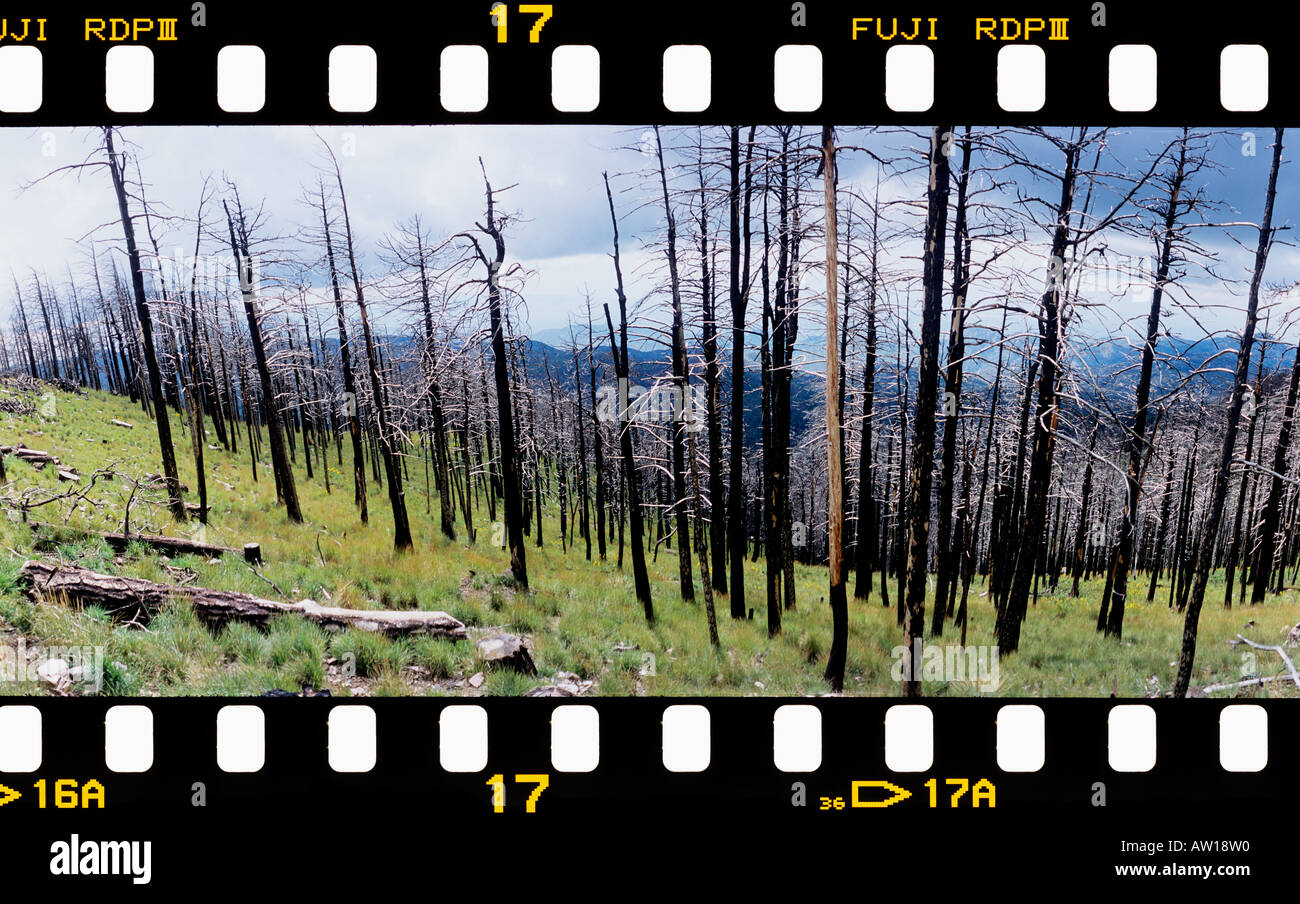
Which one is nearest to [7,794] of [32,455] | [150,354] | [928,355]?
[32,455]

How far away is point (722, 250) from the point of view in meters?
9.62

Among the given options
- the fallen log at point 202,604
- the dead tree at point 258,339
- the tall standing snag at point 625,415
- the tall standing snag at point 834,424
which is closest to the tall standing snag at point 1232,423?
the tall standing snag at point 834,424

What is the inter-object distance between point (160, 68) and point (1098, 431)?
63.4 feet

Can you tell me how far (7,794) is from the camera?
4.12m

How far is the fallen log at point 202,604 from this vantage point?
224 inches

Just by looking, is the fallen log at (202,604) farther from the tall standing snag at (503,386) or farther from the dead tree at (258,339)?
the dead tree at (258,339)

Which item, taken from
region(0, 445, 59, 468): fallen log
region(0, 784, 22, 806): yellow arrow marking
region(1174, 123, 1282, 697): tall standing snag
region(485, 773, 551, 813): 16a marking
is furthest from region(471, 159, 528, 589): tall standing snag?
region(1174, 123, 1282, 697): tall standing snag

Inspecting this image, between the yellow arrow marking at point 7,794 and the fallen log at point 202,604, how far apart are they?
171 centimetres

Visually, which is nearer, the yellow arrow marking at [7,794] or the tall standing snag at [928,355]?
the yellow arrow marking at [7,794]

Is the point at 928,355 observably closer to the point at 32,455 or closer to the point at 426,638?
the point at 426,638

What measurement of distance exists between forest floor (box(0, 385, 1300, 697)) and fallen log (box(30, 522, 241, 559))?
0.54ft

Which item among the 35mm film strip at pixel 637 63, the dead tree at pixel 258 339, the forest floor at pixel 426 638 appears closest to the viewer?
the 35mm film strip at pixel 637 63

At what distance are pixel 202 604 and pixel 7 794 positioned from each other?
6.88ft

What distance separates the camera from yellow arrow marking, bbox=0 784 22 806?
4113mm
